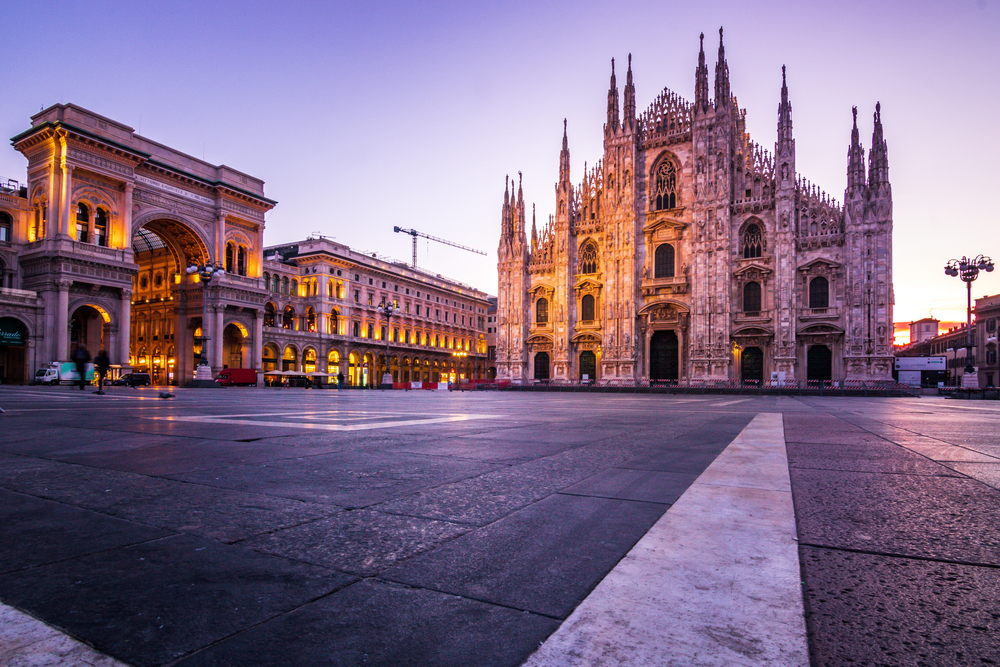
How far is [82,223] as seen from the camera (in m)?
36.8

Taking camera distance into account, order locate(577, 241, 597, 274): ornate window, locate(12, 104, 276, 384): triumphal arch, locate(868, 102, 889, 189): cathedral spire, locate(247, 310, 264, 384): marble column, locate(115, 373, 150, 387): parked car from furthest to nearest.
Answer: locate(247, 310, 264, 384): marble column < locate(577, 241, 597, 274): ornate window < locate(115, 373, 150, 387): parked car < locate(12, 104, 276, 384): triumphal arch < locate(868, 102, 889, 189): cathedral spire

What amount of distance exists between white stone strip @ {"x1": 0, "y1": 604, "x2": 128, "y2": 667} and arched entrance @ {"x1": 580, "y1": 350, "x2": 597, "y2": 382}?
4113cm

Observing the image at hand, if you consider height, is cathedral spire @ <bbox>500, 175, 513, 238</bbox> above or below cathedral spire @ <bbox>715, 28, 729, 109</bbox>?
below

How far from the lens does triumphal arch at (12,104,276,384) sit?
35.1 meters

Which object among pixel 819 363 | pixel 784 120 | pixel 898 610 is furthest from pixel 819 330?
pixel 898 610

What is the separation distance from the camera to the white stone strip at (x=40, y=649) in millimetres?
1129

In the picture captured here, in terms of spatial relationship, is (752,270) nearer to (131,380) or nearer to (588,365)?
(588,365)

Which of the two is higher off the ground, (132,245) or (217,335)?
(132,245)

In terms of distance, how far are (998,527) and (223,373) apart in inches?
1849

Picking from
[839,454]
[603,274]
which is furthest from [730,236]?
[839,454]

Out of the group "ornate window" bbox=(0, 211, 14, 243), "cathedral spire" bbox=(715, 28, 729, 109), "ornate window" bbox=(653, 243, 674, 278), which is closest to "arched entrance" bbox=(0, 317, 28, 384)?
"ornate window" bbox=(0, 211, 14, 243)

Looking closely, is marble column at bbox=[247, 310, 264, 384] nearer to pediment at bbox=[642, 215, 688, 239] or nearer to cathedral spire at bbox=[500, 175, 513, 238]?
cathedral spire at bbox=[500, 175, 513, 238]

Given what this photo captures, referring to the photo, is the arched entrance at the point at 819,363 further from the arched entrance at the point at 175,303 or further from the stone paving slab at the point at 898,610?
the arched entrance at the point at 175,303

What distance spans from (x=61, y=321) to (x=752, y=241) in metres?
46.2
